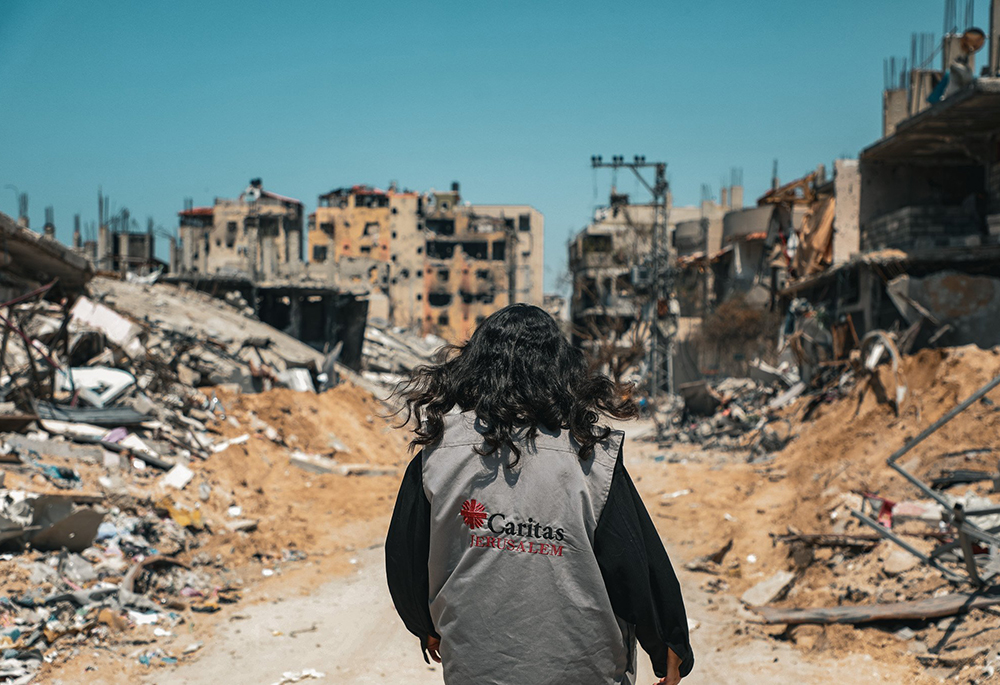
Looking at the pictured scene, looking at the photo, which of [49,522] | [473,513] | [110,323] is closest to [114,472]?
[49,522]

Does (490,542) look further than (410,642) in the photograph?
No

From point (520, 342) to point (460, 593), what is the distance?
2.28 ft

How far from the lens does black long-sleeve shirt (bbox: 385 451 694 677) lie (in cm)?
219

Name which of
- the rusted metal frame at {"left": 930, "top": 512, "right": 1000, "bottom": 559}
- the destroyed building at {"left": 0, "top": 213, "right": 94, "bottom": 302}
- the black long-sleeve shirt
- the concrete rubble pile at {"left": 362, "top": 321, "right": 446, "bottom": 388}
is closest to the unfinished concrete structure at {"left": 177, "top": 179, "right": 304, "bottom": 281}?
the concrete rubble pile at {"left": 362, "top": 321, "right": 446, "bottom": 388}

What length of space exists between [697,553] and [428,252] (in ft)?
216

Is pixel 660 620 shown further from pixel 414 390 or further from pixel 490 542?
pixel 414 390

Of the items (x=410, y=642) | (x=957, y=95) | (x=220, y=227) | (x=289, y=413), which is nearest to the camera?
(x=410, y=642)

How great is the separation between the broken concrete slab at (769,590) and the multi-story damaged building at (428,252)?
65.0 metres

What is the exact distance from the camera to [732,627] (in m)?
6.77

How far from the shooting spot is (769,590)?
744 cm

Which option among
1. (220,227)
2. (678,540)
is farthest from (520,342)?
(220,227)

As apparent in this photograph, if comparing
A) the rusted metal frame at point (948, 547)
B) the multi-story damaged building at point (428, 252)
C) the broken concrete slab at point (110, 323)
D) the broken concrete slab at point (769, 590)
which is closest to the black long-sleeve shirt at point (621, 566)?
the rusted metal frame at point (948, 547)

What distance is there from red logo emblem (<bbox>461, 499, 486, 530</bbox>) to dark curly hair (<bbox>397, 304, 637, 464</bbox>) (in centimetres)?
14

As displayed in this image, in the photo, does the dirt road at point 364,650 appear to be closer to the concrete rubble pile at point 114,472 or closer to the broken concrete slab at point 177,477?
the concrete rubble pile at point 114,472
